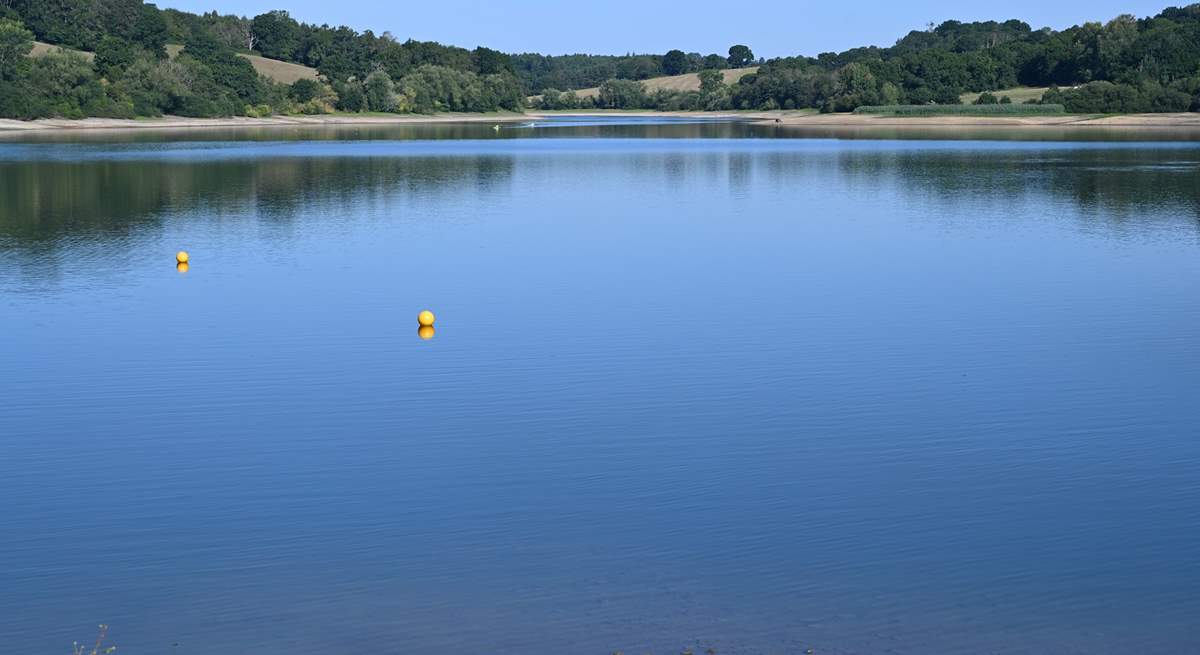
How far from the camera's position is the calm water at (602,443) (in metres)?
14.7

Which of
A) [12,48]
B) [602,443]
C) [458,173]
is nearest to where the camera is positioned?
[602,443]

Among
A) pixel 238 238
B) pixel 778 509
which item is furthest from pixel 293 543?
pixel 238 238

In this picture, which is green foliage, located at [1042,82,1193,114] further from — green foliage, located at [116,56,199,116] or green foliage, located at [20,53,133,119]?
green foliage, located at [20,53,133,119]

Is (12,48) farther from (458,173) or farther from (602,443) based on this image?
(602,443)

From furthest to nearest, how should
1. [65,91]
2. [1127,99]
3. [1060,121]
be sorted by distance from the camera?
1. [1127,99]
2. [1060,121]
3. [65,91]

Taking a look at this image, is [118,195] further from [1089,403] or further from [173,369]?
[1089,403]

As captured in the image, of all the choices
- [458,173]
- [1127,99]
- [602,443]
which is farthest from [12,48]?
[602,443]

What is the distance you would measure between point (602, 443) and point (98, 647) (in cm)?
943

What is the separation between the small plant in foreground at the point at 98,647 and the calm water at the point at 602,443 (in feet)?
0.84

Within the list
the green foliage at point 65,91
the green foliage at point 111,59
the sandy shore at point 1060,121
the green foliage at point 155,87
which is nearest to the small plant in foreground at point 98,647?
the green foliage at point 65,91

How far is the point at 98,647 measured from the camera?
13.7 m

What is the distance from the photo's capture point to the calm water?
14.7m

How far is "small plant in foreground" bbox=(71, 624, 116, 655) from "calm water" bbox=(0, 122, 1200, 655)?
0.84 ft

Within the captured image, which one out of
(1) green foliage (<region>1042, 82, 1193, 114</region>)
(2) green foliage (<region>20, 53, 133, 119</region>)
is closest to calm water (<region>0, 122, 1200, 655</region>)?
(2) green foliage (<region>20, 53, 133, 119</region>)
